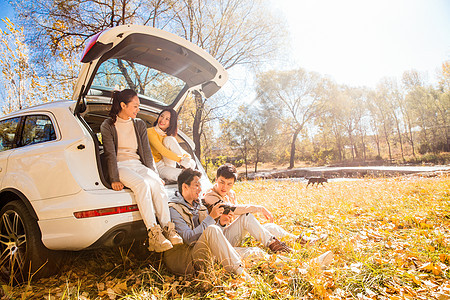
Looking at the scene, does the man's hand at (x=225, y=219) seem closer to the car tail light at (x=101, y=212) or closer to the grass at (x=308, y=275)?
the grass at (x=308, y=275)

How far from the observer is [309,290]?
2.04 metres

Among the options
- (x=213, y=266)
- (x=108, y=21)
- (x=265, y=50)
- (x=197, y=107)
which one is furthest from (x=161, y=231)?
(x=265, y=50)

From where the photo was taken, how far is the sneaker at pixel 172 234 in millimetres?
2312

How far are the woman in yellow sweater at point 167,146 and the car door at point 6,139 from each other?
4.80ft

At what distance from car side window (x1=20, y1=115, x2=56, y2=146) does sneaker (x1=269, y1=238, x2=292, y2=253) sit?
2391 millimetres

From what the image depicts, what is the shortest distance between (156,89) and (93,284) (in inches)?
101

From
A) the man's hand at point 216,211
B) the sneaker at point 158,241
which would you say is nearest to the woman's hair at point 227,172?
the man's hand at point 216,211

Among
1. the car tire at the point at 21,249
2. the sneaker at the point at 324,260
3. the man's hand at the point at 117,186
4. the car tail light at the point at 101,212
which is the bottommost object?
the sneaker at the point at 324,260

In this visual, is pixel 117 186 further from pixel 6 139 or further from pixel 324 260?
pixel 324 260

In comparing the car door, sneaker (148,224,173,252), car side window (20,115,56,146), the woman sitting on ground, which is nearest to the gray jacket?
the woman sitting on ground

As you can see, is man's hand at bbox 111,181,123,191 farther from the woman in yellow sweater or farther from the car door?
the car door

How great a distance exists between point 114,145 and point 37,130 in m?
0.85

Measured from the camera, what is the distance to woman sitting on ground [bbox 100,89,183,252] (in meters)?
2.32

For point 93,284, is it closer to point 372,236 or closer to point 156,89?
point 156,89
